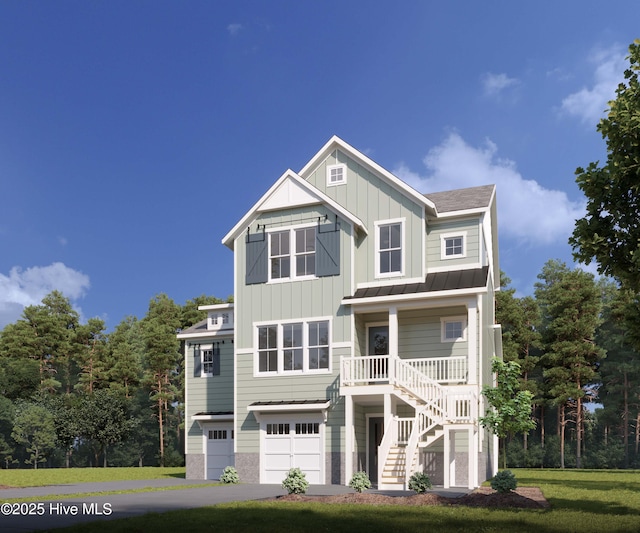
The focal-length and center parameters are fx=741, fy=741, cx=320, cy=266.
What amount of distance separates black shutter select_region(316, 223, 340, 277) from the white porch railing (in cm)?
330

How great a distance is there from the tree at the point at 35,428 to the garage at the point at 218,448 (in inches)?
756

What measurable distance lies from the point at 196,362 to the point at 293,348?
6379mm

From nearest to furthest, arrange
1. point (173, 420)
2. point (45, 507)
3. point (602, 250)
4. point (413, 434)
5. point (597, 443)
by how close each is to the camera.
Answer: point (602, 250)
point (45, 507)
point (413, 434)
point (597, 443)
point (173, 420)

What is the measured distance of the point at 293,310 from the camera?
25891 mm

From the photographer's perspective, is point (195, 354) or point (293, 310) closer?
point (293, 310)

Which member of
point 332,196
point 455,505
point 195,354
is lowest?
point 455,505

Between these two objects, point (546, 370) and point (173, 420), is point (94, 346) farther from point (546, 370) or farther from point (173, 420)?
point (546, 370)

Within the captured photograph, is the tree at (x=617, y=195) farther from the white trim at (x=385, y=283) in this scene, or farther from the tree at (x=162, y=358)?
the tree at (x=162, y=358)

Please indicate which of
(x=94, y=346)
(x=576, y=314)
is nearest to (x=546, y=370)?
(x=576, y=314)

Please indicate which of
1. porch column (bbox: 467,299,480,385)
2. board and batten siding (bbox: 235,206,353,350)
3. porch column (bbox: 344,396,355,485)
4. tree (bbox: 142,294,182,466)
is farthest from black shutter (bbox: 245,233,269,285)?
tree (bbox: 142,294,182,466)

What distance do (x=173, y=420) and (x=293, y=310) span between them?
111 ft

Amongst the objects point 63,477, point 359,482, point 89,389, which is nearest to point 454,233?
point 359,482

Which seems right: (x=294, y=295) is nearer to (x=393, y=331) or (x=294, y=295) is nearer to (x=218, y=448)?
(x=393, y=331)

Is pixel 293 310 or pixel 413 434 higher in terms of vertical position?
pixel 293 310
